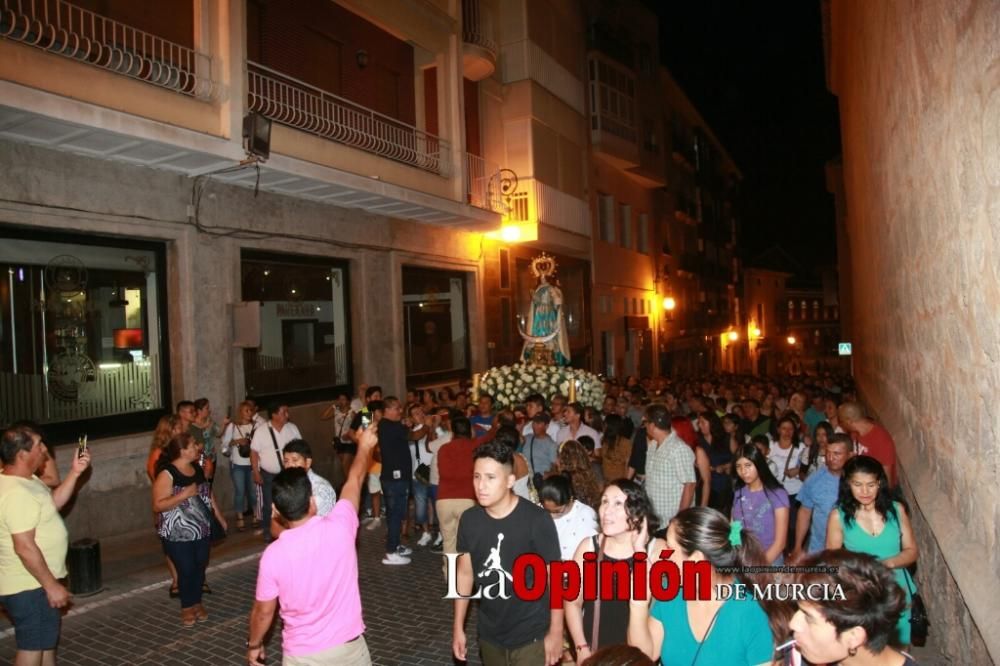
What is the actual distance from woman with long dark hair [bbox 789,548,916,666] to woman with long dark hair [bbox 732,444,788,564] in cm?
301

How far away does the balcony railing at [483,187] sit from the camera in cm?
1920

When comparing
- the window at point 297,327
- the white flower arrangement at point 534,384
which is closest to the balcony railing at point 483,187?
the window at point 297,327

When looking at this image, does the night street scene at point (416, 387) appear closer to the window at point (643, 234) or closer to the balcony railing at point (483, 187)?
the balcony railing at point (483, 187)

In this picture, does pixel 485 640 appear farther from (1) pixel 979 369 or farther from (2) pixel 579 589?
(1) pixel 979 369

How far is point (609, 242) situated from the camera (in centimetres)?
2711

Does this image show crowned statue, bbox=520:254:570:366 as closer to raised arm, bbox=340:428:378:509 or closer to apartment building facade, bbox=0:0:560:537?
apartment building facade, bbox=0:0:560:537

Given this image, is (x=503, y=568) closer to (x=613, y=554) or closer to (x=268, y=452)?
(x=613, y=554)

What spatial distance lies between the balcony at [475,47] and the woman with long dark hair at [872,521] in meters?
15.4

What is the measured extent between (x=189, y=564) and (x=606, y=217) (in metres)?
22.7

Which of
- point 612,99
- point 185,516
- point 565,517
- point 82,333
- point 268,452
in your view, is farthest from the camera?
point 612,99

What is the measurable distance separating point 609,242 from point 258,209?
16.8 metres

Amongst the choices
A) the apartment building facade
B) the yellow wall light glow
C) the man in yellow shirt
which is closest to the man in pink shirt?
the man in yellow shirt

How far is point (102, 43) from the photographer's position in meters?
10.1

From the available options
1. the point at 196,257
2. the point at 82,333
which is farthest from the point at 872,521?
the point at 196,257
